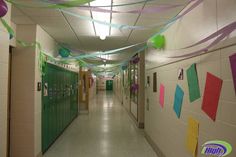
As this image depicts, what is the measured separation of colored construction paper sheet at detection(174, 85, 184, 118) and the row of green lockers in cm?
262

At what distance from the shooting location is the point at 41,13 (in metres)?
3.52

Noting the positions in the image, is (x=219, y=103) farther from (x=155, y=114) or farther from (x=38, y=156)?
(x=38, y=156)

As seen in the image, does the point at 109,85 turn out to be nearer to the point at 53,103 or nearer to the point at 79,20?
the point at 53,103

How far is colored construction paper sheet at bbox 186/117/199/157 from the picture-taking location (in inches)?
101

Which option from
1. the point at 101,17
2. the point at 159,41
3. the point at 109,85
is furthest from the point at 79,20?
the point at 109,85

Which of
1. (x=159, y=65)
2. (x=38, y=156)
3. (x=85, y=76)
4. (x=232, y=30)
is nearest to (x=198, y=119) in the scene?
(x=232, y=30)

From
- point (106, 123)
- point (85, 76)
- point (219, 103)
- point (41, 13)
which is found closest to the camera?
point (219, 103)

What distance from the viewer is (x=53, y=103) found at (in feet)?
→ 17.4

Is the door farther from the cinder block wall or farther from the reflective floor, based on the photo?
the cinder block wall

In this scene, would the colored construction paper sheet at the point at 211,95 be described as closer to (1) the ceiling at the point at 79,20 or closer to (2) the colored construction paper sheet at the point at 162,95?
(1) the ceiling at the point at 79,20

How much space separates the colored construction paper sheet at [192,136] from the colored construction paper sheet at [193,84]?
283 mm

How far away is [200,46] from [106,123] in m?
5.84

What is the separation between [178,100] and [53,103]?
3203 mm

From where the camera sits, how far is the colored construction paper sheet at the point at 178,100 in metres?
3.13
